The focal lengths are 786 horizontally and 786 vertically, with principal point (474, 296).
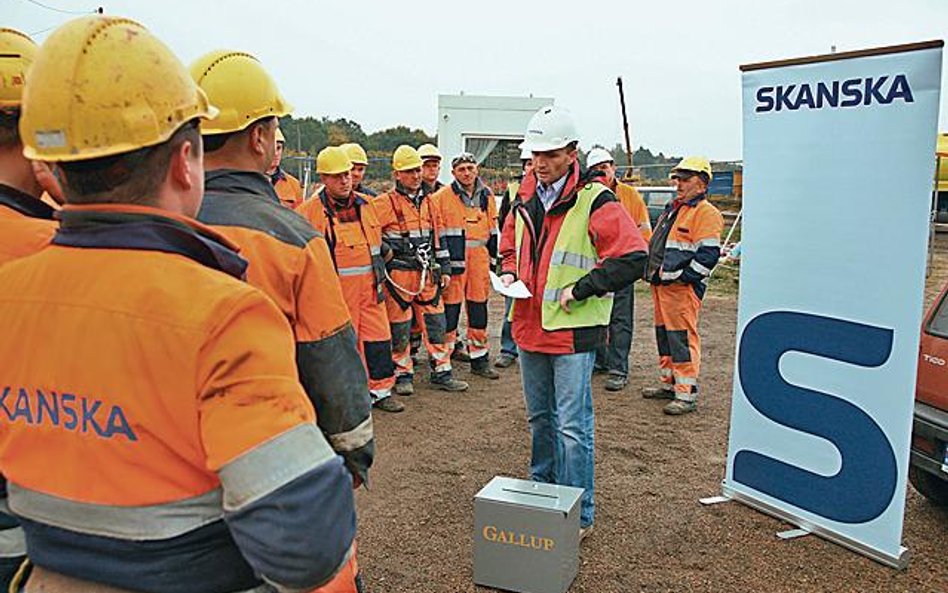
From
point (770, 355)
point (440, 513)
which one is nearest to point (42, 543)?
point (440, 513)

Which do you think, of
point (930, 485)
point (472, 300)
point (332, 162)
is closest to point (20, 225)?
point (332, 162)

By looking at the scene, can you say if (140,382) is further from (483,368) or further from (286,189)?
(286,189)

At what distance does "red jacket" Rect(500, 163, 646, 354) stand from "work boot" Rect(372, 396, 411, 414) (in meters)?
2.78

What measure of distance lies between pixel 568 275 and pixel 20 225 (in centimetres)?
273

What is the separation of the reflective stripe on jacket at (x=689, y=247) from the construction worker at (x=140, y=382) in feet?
18.3

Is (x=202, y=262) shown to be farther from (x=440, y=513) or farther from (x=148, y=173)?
(x=440, y=513)

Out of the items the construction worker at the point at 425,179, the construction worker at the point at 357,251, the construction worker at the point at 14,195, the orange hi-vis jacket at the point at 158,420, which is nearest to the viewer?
the orange hi-vis jacket at the point at 158,420

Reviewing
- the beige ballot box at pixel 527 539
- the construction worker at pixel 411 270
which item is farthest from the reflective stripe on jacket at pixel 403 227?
the beige ballot box at pixel 527 539

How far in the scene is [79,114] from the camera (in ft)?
4.41

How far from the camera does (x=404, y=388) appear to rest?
7.38 metres

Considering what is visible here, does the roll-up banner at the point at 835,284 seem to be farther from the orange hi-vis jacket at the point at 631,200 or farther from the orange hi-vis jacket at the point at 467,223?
the orange hi-vis jacket at the point at 467,223

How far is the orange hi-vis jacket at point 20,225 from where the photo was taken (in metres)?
1.87

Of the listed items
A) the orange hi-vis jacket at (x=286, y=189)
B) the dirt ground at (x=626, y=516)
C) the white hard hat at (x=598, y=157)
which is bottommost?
the dirt ground at (x=626, y=516)

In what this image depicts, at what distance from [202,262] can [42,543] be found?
59 cm
